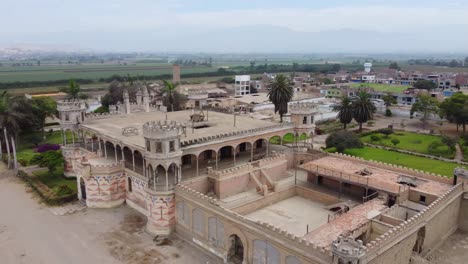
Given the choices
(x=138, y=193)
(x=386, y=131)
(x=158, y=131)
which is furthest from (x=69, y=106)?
(x=386, y=131)

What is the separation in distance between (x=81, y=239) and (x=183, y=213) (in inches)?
377

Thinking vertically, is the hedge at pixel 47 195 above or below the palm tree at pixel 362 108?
below

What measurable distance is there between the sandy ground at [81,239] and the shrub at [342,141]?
3600cm

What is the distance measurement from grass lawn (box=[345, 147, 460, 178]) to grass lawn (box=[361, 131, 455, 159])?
12.7ft

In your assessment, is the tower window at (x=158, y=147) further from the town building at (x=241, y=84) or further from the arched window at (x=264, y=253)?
the town building at (x=241, y=84)

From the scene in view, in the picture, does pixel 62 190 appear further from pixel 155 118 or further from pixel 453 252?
pixel 453 252

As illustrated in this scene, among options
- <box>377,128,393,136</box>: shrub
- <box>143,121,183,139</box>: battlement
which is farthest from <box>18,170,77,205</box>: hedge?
<box>377,128,393,136</box>: shrub

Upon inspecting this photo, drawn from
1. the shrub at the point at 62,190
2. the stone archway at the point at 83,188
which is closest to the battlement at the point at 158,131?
the stone archway at the point at 83,188

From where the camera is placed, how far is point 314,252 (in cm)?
2345

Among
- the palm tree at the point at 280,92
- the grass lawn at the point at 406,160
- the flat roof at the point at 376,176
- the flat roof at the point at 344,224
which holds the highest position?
the palm tree at the point at 280,92

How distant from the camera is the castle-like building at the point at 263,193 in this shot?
88.3ft

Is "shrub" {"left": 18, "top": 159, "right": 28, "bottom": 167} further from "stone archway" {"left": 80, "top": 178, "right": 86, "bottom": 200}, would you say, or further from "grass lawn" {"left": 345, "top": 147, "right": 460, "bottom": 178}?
"grass lawn" {"left": 345, "top": 147, "right": 460, "bottom": 178}

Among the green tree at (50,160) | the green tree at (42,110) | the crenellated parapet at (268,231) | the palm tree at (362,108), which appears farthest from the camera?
the palm tree at (362,108)

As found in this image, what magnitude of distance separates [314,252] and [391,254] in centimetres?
610
